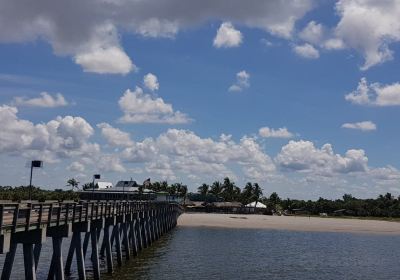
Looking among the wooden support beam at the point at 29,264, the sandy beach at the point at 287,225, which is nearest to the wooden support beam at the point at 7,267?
the wooden support beam at the point at 29,264

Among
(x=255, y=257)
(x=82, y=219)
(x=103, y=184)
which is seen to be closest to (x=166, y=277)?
(x=82, y=219)

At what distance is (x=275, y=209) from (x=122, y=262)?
157 m

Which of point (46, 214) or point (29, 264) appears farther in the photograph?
point (46, 214)

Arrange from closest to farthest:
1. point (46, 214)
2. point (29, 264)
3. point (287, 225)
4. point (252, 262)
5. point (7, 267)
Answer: point (29, 264), point (46, 214), point (7, 267), point (252, 262), point (287, 225)

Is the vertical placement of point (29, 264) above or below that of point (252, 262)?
above

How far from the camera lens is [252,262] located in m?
48.6

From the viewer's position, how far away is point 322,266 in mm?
48719

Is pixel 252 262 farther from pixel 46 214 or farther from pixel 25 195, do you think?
pixel 25 195

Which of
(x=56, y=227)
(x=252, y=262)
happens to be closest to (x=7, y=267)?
(x=56, y=227)

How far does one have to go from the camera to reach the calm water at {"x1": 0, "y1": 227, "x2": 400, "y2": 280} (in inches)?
1531

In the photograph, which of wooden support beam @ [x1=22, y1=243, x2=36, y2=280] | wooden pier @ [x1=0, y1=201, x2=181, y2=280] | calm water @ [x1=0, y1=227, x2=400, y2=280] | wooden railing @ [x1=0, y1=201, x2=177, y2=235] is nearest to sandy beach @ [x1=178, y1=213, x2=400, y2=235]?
calm water @ [x1=0, y1=227, x2=400, y2=280]

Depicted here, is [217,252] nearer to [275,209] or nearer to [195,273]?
[195,273]

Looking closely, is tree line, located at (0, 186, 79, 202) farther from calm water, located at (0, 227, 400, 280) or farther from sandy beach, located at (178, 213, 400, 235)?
sandy beach, located at (178, 213, 400, 235)

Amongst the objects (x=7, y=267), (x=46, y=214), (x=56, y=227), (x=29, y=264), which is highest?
(x=46, y=214)
